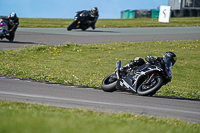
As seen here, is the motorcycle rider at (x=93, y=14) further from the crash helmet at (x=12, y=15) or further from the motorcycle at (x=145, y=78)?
the motorcycle at (x=145, y=78)

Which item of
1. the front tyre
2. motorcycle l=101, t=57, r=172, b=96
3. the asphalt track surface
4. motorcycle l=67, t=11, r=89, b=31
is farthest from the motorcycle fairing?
motorcycle l=67, t=11, r=89, b=31

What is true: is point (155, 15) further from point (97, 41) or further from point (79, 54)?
point (79, 54)

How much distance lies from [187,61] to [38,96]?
12102 mm

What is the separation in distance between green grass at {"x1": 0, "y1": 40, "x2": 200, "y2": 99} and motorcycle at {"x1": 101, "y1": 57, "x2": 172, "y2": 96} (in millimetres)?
1900

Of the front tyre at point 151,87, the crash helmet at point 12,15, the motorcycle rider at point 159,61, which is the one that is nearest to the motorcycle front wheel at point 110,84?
the motorcycle rider at point 159,61

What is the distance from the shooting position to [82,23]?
31.0 meters

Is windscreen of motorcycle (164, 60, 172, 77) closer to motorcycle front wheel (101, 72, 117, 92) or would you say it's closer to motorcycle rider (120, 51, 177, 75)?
motorcycle rider (120, 51, 177, 75)

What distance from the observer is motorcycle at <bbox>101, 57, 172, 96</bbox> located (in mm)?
9016

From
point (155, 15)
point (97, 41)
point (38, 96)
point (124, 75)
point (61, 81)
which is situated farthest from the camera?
point (155, 15)

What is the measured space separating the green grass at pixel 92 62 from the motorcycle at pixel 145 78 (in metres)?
1.90

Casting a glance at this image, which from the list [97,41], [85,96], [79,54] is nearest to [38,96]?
[85,96]

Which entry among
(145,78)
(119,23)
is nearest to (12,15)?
(145,78)

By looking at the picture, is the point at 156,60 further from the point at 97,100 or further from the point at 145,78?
the point at 97,100

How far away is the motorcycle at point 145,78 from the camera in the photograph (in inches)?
355
